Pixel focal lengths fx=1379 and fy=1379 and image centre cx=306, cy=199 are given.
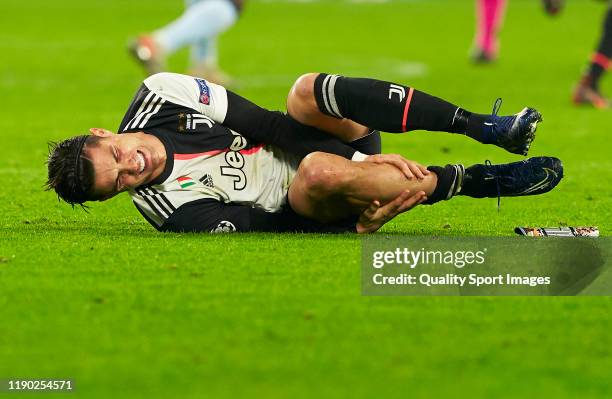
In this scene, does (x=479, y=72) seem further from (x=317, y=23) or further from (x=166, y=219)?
(x=166, y=219)

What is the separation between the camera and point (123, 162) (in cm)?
559

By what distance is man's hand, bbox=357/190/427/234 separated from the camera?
5.64 m

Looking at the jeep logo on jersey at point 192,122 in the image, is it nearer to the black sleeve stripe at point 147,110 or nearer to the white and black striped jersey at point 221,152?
the white and black striped jersey at point 221,152

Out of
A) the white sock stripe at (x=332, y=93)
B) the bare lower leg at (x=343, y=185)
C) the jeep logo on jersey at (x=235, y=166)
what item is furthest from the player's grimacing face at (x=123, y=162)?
the white sock stripe at (x=332, y=93)

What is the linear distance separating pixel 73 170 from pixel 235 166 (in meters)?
0.69

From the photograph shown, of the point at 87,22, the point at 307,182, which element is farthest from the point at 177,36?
the point at 87,22

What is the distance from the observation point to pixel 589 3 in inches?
984

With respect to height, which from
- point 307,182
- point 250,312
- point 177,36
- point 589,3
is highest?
point 589,3

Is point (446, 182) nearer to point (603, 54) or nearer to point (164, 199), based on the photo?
point (164, 199)

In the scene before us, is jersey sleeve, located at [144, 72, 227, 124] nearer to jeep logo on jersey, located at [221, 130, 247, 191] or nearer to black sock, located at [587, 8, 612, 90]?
jeep logo on jersey, located at [221, 130, 247, 191]

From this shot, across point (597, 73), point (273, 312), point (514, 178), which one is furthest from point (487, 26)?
point (273, 312)

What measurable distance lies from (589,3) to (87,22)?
918cm

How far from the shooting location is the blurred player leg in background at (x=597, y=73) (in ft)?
39.5

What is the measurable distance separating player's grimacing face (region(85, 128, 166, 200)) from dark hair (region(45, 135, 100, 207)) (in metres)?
0.03
